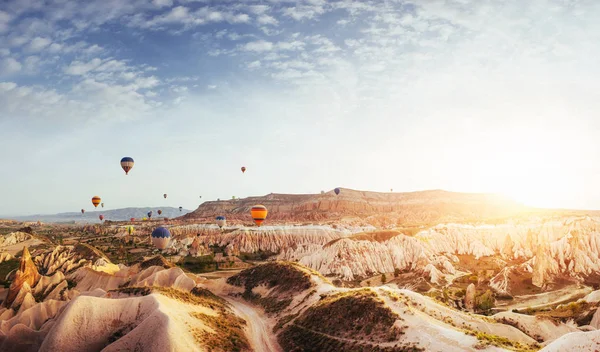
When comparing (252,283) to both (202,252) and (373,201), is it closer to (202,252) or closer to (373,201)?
(202,252)

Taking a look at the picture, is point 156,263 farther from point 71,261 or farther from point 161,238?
point 71,261

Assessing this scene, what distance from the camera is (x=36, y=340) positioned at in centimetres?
2506

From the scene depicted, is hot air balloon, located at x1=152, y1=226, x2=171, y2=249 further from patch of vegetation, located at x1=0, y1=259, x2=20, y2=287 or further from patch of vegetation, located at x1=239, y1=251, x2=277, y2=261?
patch of vegetation, located at x1=0, y1=259, x2=20, y2=287

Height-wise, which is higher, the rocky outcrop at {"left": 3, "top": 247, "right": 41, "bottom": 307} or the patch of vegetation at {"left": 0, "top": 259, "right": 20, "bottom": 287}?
the rocky outcrop at {"left": 3, "top": 247, "right": 41, "bottom": 307}

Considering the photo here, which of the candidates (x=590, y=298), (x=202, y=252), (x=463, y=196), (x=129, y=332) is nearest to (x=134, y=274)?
(x=129, y=332)

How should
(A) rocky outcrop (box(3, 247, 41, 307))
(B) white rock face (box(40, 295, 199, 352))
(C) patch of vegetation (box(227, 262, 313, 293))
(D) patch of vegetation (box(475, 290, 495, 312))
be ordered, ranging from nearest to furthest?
(B) white rock face (box(40, 295, 199, 352))
(A) rocky outcrop (box(3, 247, 41, 307))
(D) patch of vegetation (box(475, 290, 495, 312))
(C) patch of vegetation (box(227, 262, 313, 293))

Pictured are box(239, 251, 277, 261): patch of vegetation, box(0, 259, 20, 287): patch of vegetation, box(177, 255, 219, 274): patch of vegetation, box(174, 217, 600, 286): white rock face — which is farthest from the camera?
box(239, 251, 277, 261): patch of vegetation

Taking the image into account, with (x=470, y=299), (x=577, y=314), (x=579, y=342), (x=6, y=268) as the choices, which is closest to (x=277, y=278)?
(x=470, y=299)

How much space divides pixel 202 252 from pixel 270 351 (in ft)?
192

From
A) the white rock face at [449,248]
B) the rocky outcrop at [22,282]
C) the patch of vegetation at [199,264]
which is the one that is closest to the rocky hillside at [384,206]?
the white rock face at [449,248]

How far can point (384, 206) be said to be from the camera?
163 metres

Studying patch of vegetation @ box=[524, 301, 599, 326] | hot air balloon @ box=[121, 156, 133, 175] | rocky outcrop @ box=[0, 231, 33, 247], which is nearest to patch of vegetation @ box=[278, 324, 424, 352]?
patch of vegetation @ box=[524, 301, 599, 326]

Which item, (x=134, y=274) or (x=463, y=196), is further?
(x=463, y=196)

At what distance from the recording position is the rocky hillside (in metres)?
147
